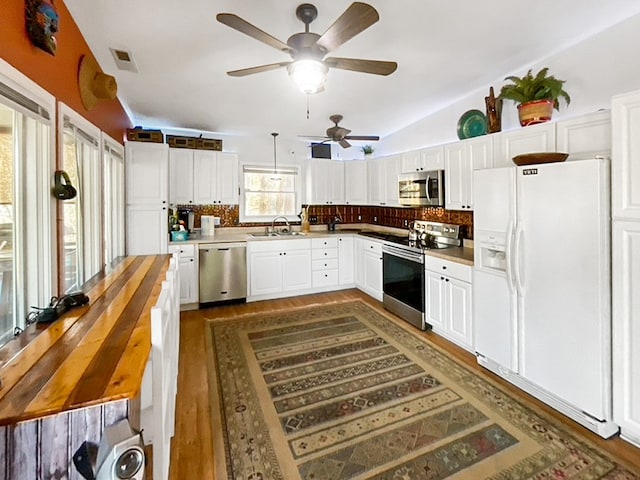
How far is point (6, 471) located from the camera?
37.0 inches

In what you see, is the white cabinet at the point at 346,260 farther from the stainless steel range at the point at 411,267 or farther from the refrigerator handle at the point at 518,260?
the refrigerator handle at the point at 518,260

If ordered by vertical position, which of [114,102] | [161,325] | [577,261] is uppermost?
[114,102]

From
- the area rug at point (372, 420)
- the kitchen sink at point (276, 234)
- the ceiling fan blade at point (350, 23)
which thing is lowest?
the area rug at point (372, 420)

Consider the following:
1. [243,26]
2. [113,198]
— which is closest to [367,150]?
[113,198]

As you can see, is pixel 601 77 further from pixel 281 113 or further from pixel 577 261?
pixel 281 113

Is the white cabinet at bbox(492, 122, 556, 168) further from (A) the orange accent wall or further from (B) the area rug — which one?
(A) the orange accent wall

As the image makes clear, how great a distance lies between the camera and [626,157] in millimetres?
1879

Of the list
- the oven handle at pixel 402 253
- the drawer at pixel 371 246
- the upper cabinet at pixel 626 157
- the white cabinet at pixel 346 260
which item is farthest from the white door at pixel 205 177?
the upper cabinet at pixel 626 157

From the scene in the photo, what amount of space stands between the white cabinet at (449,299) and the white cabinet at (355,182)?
2.38 metres

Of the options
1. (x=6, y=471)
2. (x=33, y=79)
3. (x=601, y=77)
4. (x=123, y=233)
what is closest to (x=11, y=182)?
(x=33, y=79)

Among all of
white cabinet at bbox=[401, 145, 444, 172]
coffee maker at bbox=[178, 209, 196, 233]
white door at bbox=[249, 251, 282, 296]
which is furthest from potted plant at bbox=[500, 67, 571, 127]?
coffee maker at bbox=[178, 209, 196, 233]

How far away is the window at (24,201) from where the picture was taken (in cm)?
153

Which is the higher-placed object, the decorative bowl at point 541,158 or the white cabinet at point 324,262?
the decorative bowl at point 541,158

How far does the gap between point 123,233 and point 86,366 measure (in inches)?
125
